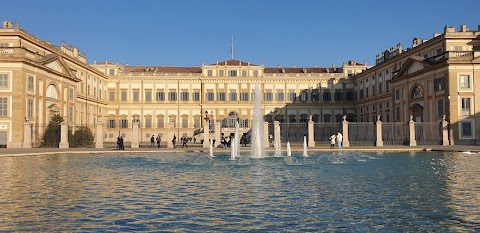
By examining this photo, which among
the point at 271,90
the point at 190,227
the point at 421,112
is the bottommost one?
the point at 190,227

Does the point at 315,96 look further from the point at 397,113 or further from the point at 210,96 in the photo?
the point at 397,113

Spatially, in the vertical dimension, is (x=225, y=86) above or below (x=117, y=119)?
above

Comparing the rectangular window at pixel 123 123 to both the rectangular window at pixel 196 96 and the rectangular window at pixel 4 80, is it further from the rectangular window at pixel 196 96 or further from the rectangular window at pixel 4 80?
the rectangular window at pixel 4 80

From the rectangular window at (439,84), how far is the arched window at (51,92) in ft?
118

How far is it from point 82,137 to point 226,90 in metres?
34.5

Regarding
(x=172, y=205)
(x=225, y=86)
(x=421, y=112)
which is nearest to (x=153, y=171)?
(x=172, y=205)

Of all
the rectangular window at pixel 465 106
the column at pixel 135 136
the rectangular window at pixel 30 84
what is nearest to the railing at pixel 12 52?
the rectangular window at pixel 30 84

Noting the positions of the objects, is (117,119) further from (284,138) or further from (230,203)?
(230,203)

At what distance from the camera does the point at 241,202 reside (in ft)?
34.4

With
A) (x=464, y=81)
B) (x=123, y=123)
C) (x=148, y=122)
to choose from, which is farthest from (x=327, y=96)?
(x=464, y=81)

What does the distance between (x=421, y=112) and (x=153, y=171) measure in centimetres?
3547

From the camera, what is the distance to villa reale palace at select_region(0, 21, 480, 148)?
4053 cm

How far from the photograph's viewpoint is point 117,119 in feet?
243

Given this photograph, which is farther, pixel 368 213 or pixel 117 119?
pixel 117 119
